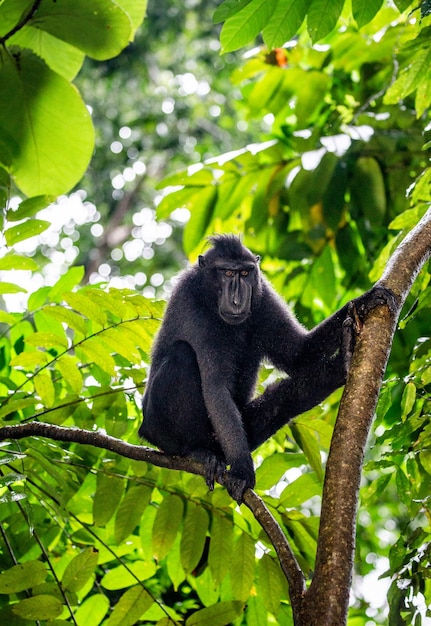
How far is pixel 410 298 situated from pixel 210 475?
1702 millimetres

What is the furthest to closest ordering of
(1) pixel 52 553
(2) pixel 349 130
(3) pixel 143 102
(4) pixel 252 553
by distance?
(3) pixel 143 102 < (2) pixel 349 130 < (1) pixel 52 553 < (4) pixel 252 553

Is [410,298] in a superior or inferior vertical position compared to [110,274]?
inferior

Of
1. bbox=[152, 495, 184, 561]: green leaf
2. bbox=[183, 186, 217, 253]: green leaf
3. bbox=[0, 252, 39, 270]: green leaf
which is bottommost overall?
bbox=[152, 495, 184, 561]: green leaf

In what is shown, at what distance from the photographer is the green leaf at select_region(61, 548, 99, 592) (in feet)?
11.0

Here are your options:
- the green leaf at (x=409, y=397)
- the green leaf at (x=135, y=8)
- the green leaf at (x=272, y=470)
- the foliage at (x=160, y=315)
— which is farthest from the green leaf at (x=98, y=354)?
the green leaf at (x=135, y=8)

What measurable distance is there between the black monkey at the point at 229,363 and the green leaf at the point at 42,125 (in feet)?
3.38

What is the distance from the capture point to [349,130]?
598 cm

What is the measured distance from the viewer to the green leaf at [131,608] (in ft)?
11.5

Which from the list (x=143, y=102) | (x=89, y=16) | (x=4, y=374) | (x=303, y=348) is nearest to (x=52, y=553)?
(x=4, y=374)

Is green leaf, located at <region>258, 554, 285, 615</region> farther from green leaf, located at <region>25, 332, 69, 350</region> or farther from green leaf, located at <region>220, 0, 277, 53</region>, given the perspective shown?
green leaf, located at <region>220, 0, 277, 53</region>

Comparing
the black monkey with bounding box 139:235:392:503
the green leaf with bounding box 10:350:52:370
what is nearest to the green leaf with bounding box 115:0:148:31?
the black monkey with bounding box 139:235:392:503

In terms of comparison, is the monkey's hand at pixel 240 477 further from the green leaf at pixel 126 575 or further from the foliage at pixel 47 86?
the foliage at pixel 47 86

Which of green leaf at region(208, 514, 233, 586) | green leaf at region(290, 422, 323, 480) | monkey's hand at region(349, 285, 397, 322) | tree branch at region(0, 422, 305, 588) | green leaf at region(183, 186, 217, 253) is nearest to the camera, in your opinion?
monkey's hand at region(349, 285, 397, 322)

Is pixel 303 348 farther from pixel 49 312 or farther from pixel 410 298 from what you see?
pixel 49 312
